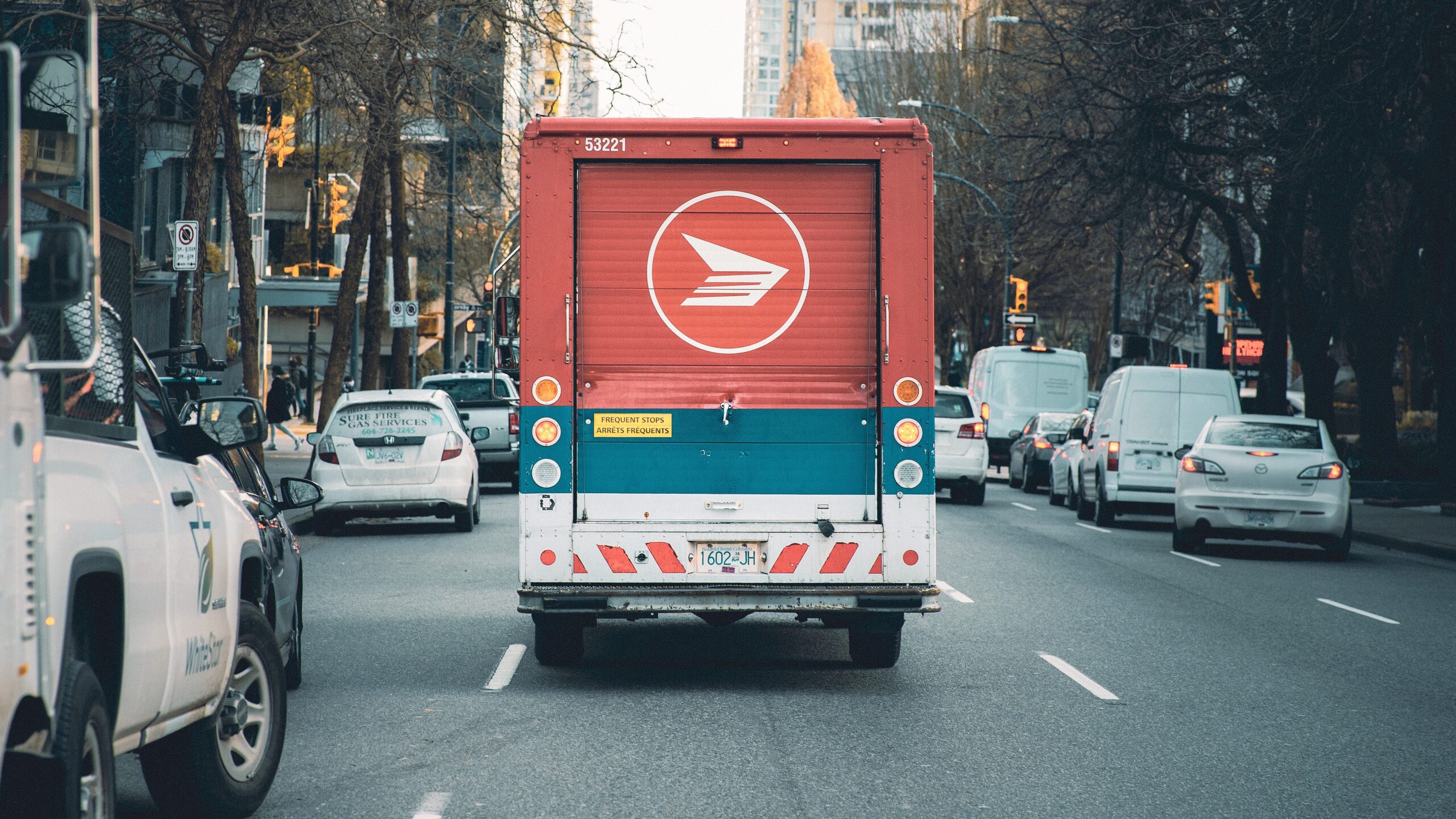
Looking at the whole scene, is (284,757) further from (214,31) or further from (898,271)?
(214,31)

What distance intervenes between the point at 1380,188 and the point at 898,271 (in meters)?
25.4

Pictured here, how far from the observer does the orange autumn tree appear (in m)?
102

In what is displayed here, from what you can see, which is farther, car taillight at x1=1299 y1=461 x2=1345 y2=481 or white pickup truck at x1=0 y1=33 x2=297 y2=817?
car taillight at x1=1299 y1=461 x2=1345 y2=481

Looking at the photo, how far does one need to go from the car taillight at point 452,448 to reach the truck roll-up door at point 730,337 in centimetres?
1032

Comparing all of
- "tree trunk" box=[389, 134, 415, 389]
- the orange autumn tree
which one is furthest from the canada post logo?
the orange autumn tree

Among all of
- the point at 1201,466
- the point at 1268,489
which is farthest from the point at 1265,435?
the point at 1201,466

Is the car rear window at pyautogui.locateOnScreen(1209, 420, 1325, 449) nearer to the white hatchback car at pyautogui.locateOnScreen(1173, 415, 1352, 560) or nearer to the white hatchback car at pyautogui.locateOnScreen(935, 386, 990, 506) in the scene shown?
the white hatchback car at pyautogui.locateOnScreen(1173, 415, 1352, 560)

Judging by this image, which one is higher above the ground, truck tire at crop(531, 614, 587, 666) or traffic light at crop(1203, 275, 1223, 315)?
traffic light at crop(1203, 275, 1223, 315)

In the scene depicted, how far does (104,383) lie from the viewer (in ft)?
17.2

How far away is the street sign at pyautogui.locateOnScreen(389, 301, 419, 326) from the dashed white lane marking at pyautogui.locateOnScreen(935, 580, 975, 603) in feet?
69.7

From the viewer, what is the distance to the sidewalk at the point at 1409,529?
20781 mm

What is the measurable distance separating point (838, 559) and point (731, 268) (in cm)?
170

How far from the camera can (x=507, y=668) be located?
10273 mm

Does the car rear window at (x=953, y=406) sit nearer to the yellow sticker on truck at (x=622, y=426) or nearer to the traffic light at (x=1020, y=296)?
the yellow sticker on truck at (x=622, y=426)
